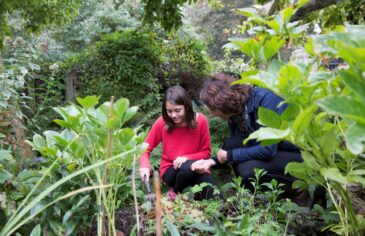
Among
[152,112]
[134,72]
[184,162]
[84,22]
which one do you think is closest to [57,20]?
[134,72]

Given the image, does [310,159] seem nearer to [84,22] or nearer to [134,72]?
[134,72]

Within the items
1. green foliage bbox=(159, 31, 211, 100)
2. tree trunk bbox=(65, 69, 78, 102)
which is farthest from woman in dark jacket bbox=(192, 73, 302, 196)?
tree trunk bbox=(65, 69, 78, 102)

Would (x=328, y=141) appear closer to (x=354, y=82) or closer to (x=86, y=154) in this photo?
(x=354, y=82)

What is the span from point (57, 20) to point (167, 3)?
2088mm

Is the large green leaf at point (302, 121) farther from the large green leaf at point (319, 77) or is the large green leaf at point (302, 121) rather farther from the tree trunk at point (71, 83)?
the tree trunk at point (71, 83)

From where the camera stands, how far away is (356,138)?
667 millimetres

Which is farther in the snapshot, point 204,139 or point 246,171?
point 204,139

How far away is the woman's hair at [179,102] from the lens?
2.79 metres

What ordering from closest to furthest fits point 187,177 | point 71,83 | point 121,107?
point 121,107
point 187,177
point 71,83

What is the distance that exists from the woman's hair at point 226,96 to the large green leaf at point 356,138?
5.93 feet

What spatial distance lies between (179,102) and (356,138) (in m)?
2.17

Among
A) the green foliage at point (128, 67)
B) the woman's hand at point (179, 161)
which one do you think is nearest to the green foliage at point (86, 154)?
the woman's hand at point (179, 161)

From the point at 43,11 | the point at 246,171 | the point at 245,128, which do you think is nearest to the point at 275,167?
the point at 246,171

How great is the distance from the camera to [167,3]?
5012 mm
